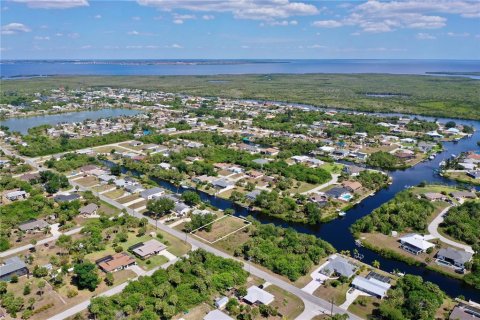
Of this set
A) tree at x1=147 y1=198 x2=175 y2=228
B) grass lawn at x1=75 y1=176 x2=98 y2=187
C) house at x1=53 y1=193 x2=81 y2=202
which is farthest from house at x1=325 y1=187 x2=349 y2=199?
grass lawn at x1=75 y1=176 x2=98 y2=187

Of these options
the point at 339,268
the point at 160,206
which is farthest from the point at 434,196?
the point at 160,206

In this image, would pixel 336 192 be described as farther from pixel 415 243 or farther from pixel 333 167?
pixel 415 243

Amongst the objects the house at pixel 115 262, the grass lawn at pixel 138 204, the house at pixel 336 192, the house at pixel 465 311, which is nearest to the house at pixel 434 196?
the house at pixel 336 192

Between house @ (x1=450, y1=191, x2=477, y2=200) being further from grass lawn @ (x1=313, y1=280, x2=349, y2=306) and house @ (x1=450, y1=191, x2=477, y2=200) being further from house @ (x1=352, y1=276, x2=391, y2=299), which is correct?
grass lawn @ (x1=313, y1=280, x2=349, y2=306)

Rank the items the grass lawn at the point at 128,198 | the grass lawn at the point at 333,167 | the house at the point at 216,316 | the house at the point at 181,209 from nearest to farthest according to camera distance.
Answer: the house at the point at 216,316 < the house at the point at 181,209 < the grass lawn at the point at 128,198 < the grass lawn at the point at 333,167

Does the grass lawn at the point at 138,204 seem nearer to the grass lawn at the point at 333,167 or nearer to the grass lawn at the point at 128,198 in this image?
the grass lawn at the point at 128,198
